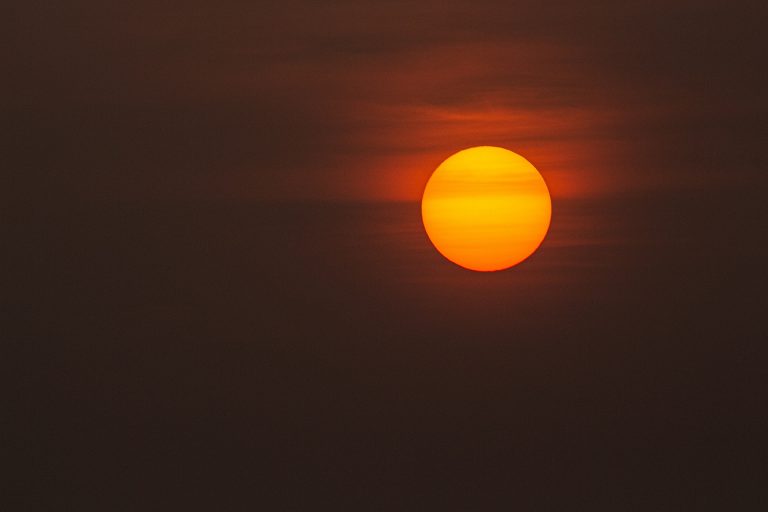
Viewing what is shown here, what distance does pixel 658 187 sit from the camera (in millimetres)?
1961

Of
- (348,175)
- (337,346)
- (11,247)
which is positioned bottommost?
(337,346)

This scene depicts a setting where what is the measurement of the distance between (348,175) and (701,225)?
30.8 inches

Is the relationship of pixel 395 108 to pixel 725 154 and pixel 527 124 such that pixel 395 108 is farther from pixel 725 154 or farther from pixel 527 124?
pixel 725 154

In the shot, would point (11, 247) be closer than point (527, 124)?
No

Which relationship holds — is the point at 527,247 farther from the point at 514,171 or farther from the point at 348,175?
the point at 348,175

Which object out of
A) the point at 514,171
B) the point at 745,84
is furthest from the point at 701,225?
the point at 514,171

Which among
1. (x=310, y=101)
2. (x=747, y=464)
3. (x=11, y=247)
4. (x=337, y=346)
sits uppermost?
(x=310, y=101)

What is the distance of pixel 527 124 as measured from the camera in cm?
196

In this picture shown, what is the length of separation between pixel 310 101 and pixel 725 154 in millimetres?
915

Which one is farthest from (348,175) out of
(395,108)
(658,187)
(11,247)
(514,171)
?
(11,247)

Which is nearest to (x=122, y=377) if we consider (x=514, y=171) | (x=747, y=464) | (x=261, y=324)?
(x=261, y=324)

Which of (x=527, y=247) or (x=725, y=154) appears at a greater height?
(x=725, y=154)

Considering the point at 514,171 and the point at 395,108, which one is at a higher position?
the point at 395,108

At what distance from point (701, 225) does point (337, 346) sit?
85cm
